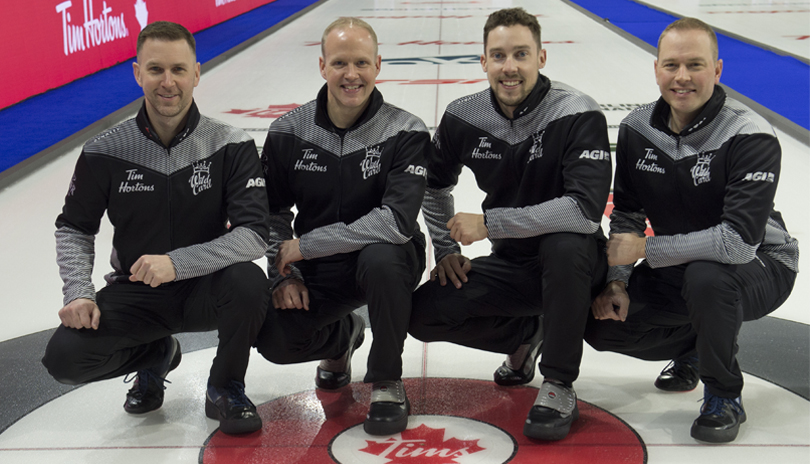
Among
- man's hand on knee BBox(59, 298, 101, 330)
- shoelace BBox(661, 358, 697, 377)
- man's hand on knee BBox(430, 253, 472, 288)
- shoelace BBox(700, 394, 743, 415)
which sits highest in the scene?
man's hand on knee BBox(430, 253, 472, 288)

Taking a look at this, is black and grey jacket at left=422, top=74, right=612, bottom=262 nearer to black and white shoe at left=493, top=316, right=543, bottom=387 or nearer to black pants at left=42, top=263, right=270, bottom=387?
black and white shoe at left=493, top=316, right=543, bottom=387

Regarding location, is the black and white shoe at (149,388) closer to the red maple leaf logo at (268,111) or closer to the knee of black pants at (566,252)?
the knee of black pants at (566,252)

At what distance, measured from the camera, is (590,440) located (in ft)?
7.62

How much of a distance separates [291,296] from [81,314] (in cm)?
57

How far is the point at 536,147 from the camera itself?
8.46 ft

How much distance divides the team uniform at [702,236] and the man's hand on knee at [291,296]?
83 centimetres

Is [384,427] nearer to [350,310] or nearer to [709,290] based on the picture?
[350,310]

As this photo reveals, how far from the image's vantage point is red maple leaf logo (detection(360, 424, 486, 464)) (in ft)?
7.36

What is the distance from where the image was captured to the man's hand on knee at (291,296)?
2.49 meters

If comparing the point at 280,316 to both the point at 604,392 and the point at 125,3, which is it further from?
the point at 125,3

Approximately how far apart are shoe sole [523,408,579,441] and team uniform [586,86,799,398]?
33 cm

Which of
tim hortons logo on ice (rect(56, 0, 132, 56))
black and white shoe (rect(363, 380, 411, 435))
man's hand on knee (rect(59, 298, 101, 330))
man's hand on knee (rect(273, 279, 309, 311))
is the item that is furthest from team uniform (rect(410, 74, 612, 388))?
tim hortons logo on ice (rect(56, 0, 132, 56))

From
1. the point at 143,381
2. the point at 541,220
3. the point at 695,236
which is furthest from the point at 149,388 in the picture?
the point at 695,236

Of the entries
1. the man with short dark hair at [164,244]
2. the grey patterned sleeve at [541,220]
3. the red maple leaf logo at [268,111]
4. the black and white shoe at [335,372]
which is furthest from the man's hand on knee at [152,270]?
the red maple leaf logo at [268,111]
